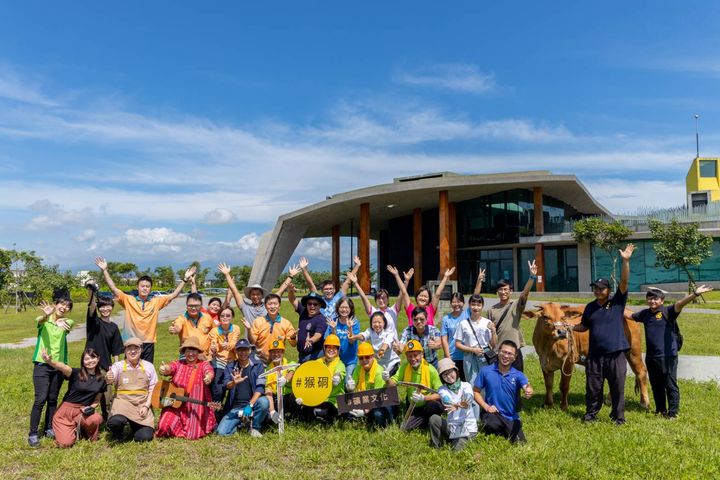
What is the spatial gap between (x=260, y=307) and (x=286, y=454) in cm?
272

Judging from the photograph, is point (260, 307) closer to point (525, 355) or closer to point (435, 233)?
point (525, 355)

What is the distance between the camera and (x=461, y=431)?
5500 mm

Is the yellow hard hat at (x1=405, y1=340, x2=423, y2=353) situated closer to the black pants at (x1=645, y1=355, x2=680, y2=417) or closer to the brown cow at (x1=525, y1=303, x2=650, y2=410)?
the brown cow at (x1=525, y1=303, x2=650, y2=410)

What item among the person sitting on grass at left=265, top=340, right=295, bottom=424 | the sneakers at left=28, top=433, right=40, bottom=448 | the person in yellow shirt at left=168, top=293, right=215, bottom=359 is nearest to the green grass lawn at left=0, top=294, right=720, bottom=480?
the sneakers at left=28, top=433, right=40, bottom=448

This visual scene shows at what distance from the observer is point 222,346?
23.1 feet

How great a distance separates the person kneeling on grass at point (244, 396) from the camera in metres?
6.33

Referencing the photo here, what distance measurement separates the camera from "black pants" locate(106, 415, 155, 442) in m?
5.98

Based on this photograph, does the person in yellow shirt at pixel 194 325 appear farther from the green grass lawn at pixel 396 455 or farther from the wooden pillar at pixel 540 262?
the wooden pillar at pixel 540 262

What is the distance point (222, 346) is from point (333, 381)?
1.70 meters

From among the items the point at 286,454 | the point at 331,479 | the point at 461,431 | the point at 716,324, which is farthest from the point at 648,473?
the point at 716,324

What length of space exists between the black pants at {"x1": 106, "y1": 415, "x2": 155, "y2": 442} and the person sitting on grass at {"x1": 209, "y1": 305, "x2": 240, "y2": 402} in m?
0.83

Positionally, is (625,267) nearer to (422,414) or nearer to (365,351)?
(422,414)

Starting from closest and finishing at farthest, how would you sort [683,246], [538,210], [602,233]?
[683,246], [602,233], [538,210]

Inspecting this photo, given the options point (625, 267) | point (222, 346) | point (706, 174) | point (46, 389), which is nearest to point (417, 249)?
point (222, 346)
